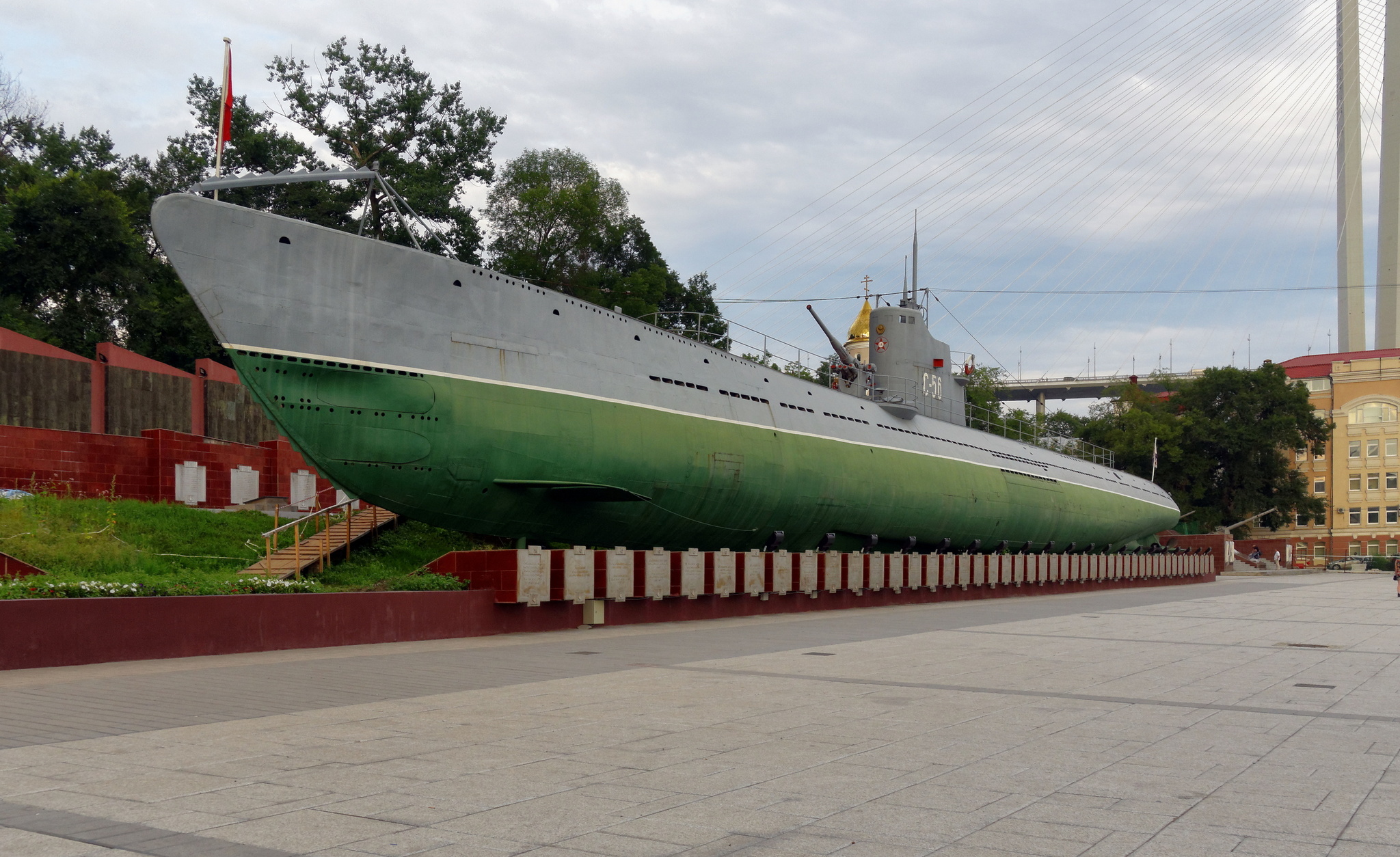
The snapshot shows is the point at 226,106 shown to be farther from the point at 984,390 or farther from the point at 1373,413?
the point at 1373,413

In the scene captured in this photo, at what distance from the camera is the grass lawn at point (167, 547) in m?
14.1

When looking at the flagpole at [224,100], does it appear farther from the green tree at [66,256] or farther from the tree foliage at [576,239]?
the tree foliage at [576,239]

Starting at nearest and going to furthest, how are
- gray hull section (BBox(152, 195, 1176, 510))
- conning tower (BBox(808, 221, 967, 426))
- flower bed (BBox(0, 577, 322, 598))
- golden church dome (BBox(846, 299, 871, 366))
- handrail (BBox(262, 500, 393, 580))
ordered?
flower bed (BBox(0, 577, 322, 598))
gray hull section (BBox(152, 195, 1176, 510))
handrail (BBox(262, 500, 393, 580))
conning tower (BBox(808, 221, 967, 426))
golden church dome (BBox(846, 299, 871, 366))

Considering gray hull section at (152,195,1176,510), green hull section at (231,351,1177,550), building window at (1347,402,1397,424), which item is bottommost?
green hull section at (231,351,1177,550)

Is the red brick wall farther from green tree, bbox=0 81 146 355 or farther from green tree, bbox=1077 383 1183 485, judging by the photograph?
green tree, bbox=1077 383 1183 485

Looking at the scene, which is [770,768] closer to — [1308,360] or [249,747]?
[249,747]

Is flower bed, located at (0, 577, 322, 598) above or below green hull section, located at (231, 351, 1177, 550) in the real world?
below

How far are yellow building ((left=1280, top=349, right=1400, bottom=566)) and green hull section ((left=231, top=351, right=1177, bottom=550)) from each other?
76256mm

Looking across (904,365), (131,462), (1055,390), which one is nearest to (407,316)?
(131,462)

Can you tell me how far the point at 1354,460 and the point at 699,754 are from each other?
322 ft

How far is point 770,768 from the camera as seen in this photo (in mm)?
6867

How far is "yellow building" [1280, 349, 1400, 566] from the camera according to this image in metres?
88.6

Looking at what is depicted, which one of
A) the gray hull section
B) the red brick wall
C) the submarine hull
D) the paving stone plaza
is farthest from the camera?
the red brick wall

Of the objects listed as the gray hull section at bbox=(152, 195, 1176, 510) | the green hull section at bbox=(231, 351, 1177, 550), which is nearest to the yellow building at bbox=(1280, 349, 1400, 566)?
the green hull section at bbox=(231, 351, 1177, 550)
